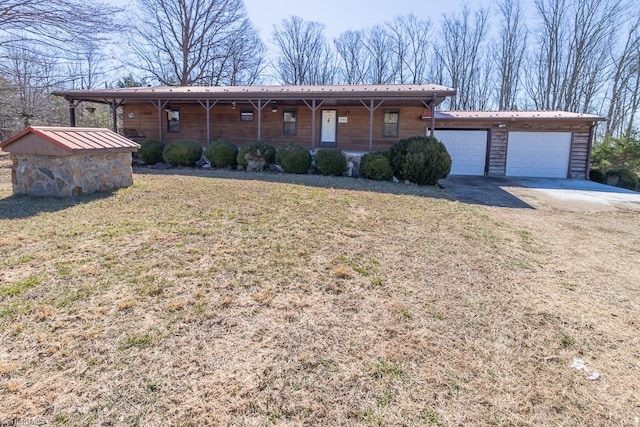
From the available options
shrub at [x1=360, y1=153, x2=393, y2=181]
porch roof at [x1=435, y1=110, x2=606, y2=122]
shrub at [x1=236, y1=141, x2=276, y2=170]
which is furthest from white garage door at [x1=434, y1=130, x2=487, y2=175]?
shrub at [x1=236, y1=141, x2=276, y2=170]

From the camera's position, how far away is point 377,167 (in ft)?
35.6

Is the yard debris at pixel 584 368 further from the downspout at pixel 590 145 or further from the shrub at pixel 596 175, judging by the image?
the shrub at pixel 596 175

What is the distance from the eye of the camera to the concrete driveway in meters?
8.86

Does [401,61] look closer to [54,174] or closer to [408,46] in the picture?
[408,46]

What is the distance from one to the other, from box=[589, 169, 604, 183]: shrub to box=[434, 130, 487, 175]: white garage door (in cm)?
429

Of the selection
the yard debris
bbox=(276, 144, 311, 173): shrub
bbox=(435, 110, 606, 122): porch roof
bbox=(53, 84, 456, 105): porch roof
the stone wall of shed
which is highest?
bbox=(53, 84, 456, 105): porch roof

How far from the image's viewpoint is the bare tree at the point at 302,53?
31.4 meters

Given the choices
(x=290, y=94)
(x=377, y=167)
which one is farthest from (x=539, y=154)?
(x=290, y=94)

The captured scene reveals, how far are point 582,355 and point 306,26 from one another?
115 ft

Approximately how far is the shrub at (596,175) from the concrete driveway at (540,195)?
2.58 m

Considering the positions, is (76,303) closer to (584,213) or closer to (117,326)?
(117,326)

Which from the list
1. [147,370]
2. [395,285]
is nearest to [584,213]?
[395,285]

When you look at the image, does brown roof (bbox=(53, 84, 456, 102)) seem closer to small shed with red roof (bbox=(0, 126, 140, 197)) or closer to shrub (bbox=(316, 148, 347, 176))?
shrub (bbox=(316, 148, 347, 176))

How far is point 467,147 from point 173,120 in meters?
12.3
